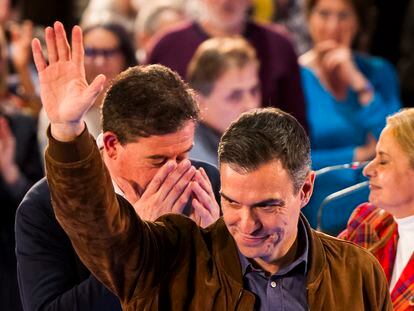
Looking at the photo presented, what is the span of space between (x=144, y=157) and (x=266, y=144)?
0.57m

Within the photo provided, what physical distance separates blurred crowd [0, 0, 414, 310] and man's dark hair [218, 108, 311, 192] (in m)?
1.39

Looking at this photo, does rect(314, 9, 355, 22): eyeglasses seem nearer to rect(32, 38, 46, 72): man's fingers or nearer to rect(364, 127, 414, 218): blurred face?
rect(364, 127, 414, 218): blurred face

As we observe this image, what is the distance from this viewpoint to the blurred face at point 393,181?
2.79 m

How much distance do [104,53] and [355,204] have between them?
5.72ft

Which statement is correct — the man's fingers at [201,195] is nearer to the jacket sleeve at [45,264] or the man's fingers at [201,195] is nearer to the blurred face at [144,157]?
the blurred face at [144,157]

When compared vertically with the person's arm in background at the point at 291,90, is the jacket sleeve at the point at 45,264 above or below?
above

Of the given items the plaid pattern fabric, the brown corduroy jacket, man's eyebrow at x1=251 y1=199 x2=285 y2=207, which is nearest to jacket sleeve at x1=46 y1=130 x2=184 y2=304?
the brown corduroy jacket

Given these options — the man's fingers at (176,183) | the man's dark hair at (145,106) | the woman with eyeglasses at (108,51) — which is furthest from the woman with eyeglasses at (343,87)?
the man's fingers at (176,183)

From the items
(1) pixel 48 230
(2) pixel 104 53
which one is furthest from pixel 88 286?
(2) pixel 104 53

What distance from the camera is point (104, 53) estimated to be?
4.84 meters

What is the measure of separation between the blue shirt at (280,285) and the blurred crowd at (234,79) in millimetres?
1334

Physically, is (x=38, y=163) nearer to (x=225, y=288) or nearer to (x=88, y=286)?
(x=88, y=286)

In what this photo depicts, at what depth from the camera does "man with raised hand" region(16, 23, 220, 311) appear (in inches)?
101

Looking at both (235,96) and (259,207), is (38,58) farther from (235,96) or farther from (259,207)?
(235,96)
